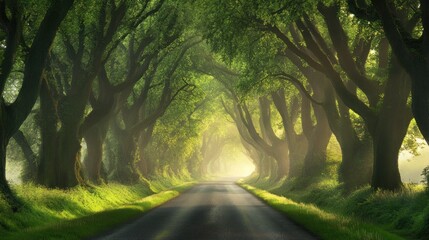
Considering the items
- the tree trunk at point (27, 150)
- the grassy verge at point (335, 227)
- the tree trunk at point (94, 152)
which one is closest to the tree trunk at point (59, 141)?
the tree trunk at point (94, 152)

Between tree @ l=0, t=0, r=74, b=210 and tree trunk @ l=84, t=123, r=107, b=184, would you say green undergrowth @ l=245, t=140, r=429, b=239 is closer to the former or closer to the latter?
tree @ l=0, t=0, r=74, b=210

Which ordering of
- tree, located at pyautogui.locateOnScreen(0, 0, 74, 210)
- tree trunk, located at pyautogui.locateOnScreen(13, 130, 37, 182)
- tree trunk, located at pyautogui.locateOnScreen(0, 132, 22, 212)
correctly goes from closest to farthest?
tree trunk, located at pyautogui.locateOnScreen(0, 132, 22, 212) → tree, located at pyautogui.locateOnScreen(0, 0, 74, 210) → tree trunk, located at pyautogui.locateOnScreen(13, 130, 37, 182)

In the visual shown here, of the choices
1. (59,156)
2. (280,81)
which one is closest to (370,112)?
(280,81)

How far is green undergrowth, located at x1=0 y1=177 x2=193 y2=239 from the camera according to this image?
1415 centimetres

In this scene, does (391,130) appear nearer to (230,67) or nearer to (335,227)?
(335,227)

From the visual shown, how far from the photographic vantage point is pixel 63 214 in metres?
19.7

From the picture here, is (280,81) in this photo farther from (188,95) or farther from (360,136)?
(188,95)

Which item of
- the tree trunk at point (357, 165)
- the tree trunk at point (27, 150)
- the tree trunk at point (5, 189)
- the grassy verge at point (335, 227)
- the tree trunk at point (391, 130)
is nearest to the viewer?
the grassy verge at point (335, 227)

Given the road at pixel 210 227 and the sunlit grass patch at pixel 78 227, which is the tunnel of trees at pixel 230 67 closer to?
the sunlit grass patch at pixel 78 227

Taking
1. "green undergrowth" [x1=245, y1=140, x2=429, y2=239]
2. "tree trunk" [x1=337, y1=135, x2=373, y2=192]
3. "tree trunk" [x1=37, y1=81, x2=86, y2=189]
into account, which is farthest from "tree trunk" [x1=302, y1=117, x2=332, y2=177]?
"tree trunk" [x1=37, y1=81, x2=86, y2=189]

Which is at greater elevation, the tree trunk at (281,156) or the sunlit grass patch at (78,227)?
the tree trunk at (281,156)

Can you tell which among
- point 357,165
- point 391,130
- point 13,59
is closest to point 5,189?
point 13,59

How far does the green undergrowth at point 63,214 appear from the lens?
46.4 feet

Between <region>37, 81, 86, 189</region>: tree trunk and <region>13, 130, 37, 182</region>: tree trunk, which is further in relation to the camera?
<region>13, 130, 37, 182</region>: tree trunk
